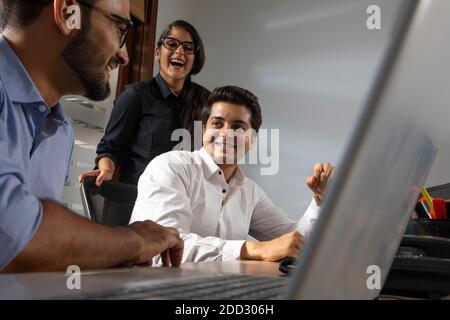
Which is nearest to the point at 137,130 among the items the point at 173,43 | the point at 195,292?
the point at 173,43

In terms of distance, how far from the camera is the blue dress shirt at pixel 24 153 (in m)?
0.55

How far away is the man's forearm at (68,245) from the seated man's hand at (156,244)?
0.03 metres

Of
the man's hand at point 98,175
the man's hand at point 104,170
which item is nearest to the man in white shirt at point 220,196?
the man's hand at point 98,175

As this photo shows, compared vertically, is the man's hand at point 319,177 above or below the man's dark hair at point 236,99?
below

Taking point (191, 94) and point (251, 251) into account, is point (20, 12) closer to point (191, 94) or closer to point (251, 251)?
point (251, 251)

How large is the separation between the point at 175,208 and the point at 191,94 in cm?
94

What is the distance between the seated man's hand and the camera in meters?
0.71

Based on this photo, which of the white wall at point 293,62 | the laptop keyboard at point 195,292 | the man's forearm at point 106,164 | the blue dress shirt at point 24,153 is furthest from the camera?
the white wall at point 293,62

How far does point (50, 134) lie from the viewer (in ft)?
2.97

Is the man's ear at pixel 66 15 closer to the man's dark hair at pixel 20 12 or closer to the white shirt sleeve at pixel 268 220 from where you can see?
the man's dark hair at pixel 20 12

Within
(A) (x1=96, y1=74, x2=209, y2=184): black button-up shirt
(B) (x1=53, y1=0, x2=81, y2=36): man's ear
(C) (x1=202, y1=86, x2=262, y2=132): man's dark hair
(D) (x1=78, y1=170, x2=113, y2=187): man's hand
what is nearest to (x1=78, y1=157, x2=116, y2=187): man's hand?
(D) (x1=78, y1=170, x2=113, y2=187): man's hand

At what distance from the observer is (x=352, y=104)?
7.82 ft
